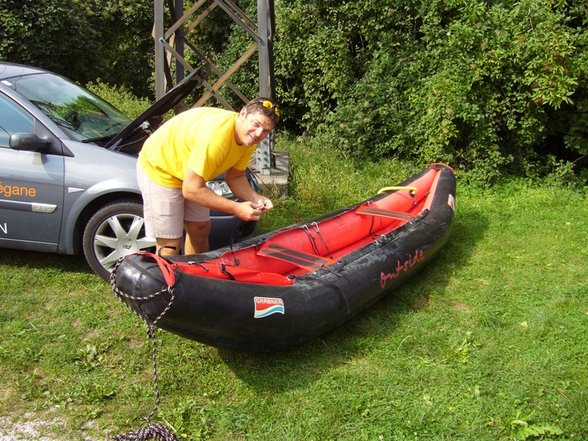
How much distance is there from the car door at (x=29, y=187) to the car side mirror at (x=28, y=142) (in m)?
0.06

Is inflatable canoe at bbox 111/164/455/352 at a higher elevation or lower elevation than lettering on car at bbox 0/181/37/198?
lower

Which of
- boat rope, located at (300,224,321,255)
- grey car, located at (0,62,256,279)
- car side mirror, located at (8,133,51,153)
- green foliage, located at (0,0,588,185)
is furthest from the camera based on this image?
green foliage, located at (0,0,588,185)

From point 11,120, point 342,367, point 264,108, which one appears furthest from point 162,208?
point 11,120

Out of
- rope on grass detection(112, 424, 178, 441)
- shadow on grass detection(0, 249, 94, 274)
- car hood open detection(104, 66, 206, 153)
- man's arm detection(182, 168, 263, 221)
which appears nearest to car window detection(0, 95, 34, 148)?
car hood open detection(104, 66, 206, 153)

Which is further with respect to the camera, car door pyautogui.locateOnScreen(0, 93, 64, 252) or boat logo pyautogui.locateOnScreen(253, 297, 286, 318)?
car door pyautogui.locateOnScreen(0, 93, 64, 252)

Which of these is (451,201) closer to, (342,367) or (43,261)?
(342,367)

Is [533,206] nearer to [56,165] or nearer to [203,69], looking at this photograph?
[203,69]

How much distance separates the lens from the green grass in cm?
340

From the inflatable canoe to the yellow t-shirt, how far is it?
1.91 feet

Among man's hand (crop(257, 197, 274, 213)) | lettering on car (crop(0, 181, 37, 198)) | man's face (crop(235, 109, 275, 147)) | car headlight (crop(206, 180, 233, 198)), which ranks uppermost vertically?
man's face (crop(235, 109, 275, 147))

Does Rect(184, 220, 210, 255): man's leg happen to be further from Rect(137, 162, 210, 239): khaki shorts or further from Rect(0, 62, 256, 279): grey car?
Rect(0, 62, 256, 279): grey car

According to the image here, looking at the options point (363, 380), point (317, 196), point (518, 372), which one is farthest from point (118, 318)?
point (317, 196)

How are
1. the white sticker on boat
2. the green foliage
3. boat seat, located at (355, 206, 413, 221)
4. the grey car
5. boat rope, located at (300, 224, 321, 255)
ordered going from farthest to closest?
the green foliage
the white sticker on boat
boat seat, located at (355, 206, 413, 221)
boat rope, located at (300, 224, 321, 255)
the grey car

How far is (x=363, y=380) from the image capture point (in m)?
3.83
